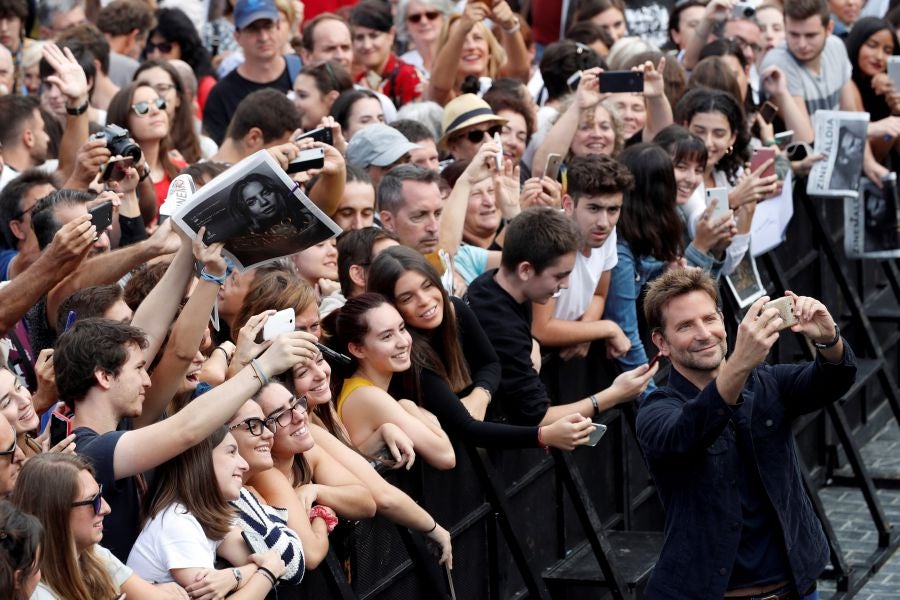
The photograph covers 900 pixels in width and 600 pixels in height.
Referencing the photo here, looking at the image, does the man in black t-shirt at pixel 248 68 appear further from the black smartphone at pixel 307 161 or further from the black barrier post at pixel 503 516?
the black barrier post at pixel 503 516

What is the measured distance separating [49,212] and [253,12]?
409cm

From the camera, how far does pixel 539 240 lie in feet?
24.8

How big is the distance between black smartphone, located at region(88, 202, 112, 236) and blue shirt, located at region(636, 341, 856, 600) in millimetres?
2232

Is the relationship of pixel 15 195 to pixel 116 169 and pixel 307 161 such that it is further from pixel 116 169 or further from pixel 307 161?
pixel 307 161

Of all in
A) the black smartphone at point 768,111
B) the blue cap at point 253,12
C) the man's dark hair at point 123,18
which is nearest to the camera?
the blue cap at point 253,12

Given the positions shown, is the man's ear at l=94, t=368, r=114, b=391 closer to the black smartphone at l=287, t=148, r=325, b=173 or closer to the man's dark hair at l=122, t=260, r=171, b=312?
the man's dark hair at l=122, t=260, r=171, b=312

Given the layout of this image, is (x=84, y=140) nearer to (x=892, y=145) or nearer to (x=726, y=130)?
(x=726, y=130)

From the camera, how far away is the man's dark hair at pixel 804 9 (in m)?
11.9

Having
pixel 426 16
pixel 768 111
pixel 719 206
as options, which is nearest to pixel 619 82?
pixel 719 206

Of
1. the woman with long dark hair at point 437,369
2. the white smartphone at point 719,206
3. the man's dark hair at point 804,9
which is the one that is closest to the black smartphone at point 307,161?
the woman with long dark hair at point 437,369

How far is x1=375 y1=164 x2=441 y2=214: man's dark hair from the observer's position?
7996mm

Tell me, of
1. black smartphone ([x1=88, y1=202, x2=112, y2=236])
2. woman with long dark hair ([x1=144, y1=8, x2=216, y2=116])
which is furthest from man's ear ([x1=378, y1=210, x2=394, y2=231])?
woman with long dark hair ([x1=144, y1=8, x2=216, y2=116])

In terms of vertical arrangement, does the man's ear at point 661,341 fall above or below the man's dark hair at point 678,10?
above

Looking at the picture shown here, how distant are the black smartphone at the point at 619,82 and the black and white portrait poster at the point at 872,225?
281cm
